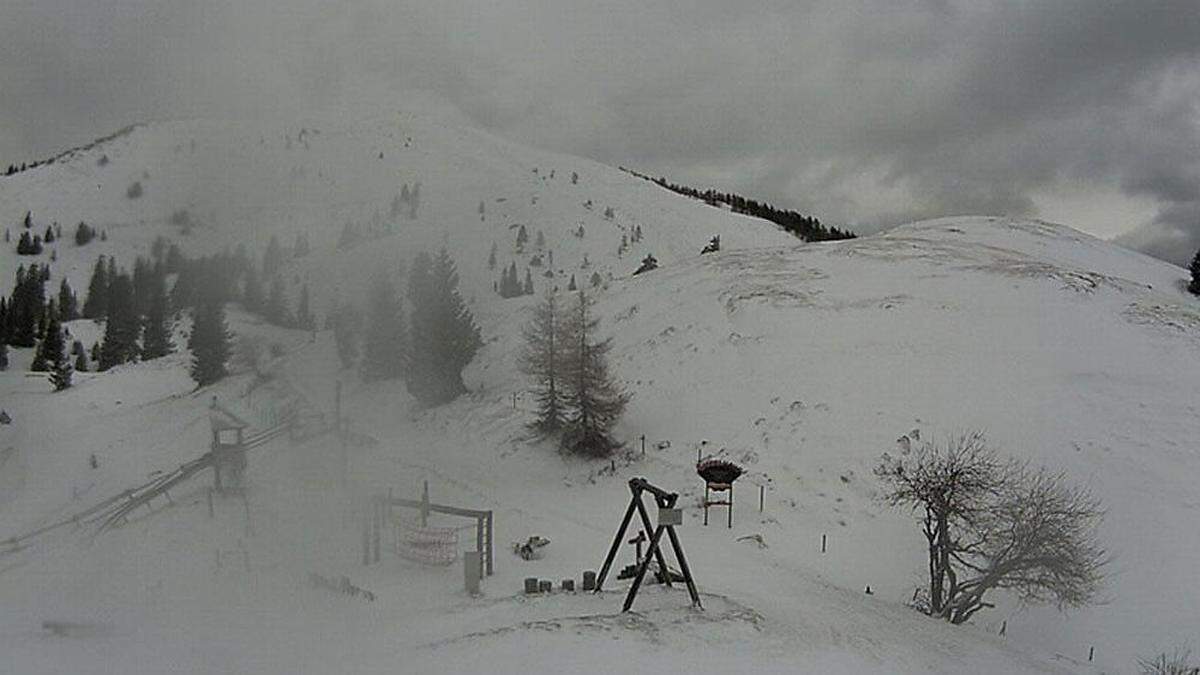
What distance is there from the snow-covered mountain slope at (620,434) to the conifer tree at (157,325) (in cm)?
26

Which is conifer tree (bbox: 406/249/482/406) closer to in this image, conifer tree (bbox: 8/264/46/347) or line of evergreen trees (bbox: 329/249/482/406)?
line of evergreen trees (bbox: 329/249/482/406)

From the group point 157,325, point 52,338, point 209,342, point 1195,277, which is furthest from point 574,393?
point 1195,277

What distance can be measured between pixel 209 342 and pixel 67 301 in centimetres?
1298

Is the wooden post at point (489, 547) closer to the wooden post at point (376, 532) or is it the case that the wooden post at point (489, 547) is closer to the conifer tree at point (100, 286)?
the wooden post at point (376, 532)

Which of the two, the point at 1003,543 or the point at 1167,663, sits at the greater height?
the point at 1003,543

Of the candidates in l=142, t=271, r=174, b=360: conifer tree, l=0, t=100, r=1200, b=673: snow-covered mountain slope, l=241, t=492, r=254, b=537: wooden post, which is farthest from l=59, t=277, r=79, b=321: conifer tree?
l=241, t=492, r=254, b=537: wooden post

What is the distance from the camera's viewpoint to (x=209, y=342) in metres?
5.31

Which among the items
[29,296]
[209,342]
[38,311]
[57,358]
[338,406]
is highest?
[29,296]

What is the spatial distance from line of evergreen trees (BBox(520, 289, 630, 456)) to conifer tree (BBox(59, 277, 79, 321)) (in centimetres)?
1156

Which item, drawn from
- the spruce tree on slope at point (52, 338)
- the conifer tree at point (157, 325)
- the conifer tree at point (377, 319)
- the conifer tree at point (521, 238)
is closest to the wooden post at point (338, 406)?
the conifer tree at point (377, 319)

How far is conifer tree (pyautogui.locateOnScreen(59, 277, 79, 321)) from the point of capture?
1453 centimetres

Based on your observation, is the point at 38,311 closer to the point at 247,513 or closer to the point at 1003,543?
the point at 247,513

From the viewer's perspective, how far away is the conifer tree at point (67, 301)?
47.7 ft

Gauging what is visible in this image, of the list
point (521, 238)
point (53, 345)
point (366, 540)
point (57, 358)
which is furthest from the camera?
point (521, 238)
